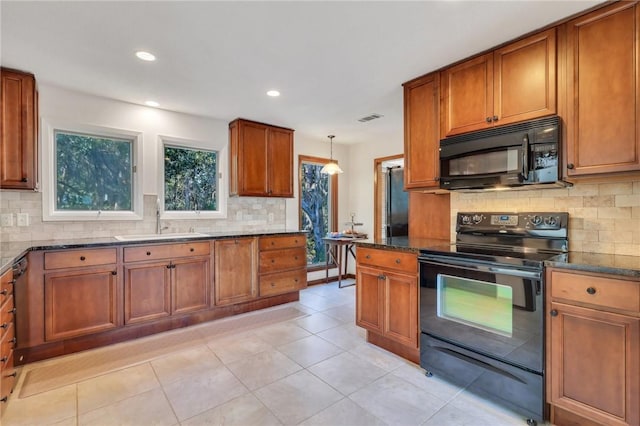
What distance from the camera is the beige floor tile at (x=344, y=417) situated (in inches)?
68.1

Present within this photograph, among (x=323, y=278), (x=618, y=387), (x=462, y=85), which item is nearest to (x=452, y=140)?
(x=462, y=85)

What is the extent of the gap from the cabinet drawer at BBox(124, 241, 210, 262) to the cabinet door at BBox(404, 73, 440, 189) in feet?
7.18

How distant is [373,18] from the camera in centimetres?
188

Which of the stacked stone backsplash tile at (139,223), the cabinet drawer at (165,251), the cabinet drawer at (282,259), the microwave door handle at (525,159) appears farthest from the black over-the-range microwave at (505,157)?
the stacked stone backsplash tile at (139,223)

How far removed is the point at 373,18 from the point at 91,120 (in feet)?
9.56

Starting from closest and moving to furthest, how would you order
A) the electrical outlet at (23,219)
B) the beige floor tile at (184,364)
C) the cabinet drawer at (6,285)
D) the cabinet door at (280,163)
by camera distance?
the cabinet drawer at (6,285)
the beige floor tile at (184,364)
the electrical outlet at (23,219)
the cabinet door at (280,163)

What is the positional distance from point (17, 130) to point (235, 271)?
2284 mm

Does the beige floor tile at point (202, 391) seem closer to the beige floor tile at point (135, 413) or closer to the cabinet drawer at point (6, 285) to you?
the beige floor tile at point (135, 413)

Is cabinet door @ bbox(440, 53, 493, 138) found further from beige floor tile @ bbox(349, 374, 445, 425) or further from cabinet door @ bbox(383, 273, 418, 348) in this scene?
beige floor tile @ bbox(349, 374, 445, 425)

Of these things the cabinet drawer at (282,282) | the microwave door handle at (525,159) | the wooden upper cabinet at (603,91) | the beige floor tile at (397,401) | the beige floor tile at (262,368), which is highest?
the wooden upper cabinet at (603,91)

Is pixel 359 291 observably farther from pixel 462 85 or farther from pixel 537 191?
pixel 462 85

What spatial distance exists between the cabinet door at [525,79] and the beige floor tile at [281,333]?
2489 millimetres

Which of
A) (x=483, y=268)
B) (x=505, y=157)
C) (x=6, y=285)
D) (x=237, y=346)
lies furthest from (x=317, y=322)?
(x=6, y=285)

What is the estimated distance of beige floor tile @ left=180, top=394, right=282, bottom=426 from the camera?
68.4 inches
